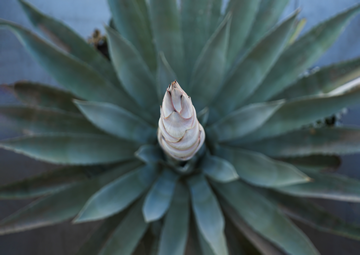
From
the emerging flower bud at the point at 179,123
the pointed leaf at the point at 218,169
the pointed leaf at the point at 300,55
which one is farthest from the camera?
the pointed leaf at the point at 300,55

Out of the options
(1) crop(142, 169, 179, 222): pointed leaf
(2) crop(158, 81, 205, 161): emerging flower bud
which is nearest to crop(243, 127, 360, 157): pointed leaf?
(1) crop(142, 169, 179, 222): pointed leaf

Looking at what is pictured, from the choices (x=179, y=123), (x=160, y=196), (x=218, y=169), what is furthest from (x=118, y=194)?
(x=179, y=123)

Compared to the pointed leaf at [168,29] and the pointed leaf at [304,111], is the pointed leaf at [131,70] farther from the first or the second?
the pointed leaf at [304,111]

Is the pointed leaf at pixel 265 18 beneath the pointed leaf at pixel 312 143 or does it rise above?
above

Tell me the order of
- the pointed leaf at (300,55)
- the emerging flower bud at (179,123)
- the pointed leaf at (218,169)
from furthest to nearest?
the pointed leaf at (300,55)
the pointed leaf at (218,169)
the emerging flower bud at (179,123)

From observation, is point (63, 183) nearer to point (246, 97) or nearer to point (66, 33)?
point (66, 33)

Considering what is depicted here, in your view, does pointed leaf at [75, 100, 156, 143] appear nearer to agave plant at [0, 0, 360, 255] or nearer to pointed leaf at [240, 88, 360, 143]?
agave plant at [0, 0, 360, 255]

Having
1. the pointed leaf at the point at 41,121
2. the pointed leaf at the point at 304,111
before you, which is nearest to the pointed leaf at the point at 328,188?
the pointed leaf at the point at 304,111

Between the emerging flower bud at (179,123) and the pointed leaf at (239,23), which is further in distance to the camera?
the pointed leaf at (239,23)
